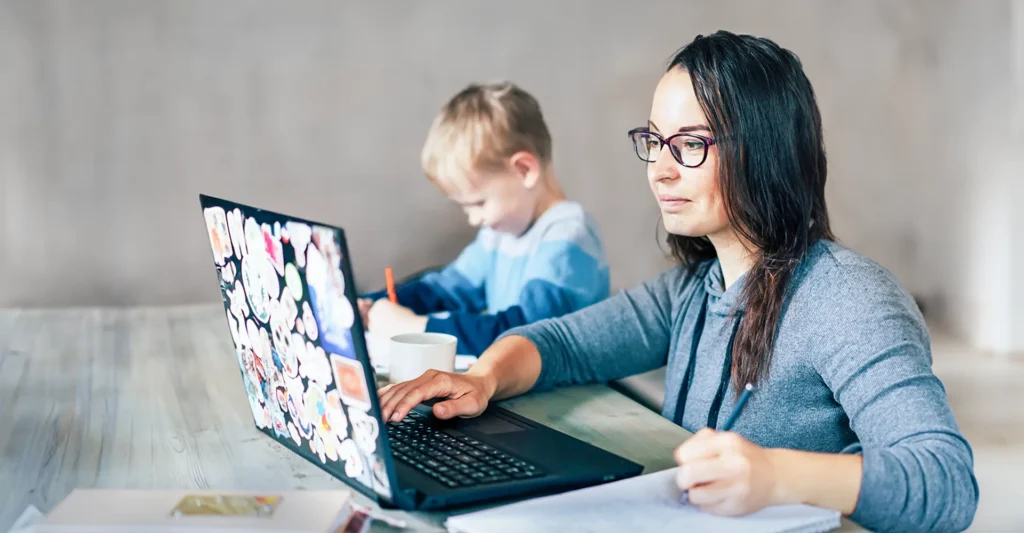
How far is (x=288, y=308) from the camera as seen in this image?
794mm

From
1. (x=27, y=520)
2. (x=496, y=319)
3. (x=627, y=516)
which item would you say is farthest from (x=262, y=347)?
Answer: (x=496, y=319)

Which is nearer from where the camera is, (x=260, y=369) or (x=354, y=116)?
(x=260, y=369)

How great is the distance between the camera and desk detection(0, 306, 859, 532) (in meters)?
0.89

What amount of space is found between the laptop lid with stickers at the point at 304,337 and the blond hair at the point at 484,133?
856mm

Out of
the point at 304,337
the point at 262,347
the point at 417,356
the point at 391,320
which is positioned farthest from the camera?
the point at 391,320

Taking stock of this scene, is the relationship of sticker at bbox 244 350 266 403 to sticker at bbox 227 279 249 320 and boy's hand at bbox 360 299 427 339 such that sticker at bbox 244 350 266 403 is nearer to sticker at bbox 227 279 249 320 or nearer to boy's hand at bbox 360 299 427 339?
sticker at bbox 227 279 249 320

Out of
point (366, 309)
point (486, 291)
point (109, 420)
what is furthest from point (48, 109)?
point (109, 420)

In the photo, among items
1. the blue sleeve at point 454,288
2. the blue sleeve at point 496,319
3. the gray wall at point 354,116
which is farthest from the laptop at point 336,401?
the gray wall at point 354,116

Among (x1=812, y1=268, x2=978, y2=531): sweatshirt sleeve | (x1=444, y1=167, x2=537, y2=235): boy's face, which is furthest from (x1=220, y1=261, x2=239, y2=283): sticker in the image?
(x1=444, y1=167, x2=537, y2=235): boy's face

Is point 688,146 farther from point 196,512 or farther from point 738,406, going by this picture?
point 196,512

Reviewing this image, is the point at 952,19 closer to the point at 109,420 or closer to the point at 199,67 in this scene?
the point at 199,67

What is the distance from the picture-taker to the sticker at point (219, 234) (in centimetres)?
90

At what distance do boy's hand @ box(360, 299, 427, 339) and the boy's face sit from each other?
0.25m

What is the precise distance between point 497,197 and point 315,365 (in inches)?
40.0
